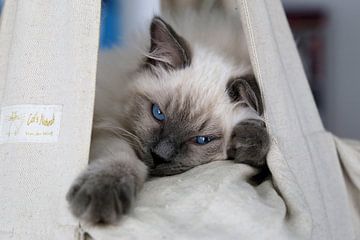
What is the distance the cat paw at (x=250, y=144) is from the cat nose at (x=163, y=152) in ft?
0.57

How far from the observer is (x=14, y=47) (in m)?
1.23

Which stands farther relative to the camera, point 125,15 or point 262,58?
point 125,15

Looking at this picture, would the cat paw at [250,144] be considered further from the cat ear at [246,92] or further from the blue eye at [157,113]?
the blue eye at [157,113]

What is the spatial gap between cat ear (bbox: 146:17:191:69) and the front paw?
0.53m

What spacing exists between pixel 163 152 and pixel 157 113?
6.5 inches

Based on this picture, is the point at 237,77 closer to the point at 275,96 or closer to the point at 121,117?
the point at 275,96

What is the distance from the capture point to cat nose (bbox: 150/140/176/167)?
139cm

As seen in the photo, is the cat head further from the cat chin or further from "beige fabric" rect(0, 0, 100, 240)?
"beige fabric" rect(0, 0, 100, 240)

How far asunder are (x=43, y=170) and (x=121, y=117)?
1.57 feet

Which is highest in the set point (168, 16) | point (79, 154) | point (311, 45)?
point (311, 45)

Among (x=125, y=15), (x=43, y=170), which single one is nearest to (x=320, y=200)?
(x=43, y=170)

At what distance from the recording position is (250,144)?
1338mm

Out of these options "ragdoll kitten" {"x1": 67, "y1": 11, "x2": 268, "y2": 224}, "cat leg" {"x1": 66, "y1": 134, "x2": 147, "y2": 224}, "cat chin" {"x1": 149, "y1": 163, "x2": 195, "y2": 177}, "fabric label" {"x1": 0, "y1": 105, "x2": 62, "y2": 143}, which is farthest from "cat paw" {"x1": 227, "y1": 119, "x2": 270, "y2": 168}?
"fabric label" {"x1": 0, "y1": 105, "x2": 62, "y2": 143}

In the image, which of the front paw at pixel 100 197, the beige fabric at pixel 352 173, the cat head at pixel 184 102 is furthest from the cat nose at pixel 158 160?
the beige fabric at pixel 352 173
